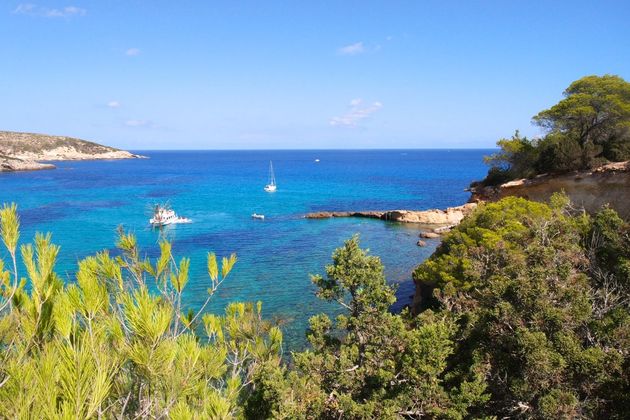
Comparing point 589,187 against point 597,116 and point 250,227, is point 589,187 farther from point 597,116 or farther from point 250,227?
point 250,227

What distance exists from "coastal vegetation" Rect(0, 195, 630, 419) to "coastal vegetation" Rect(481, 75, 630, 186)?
14.3 meters

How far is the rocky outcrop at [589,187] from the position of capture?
25.6 metres

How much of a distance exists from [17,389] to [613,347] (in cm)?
1161

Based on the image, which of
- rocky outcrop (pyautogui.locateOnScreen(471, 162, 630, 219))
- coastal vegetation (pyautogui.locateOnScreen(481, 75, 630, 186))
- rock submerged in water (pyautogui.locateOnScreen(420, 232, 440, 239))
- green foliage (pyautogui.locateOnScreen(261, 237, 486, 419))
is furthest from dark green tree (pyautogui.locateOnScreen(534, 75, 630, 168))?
green foliage (pyautogui.locateOnScreen(261, 237, 486, 419))

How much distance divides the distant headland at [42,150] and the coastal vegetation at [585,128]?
119631 millimetres

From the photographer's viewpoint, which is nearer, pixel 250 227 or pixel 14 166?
pixel 250 227

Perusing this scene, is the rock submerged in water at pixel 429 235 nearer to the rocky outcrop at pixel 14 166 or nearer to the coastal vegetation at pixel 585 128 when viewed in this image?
the coastal vegetation at pixel 585 128

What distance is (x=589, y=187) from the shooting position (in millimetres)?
27344

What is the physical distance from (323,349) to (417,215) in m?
40.4

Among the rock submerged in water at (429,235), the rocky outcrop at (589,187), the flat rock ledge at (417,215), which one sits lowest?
the rock submerged in water at (429,235)

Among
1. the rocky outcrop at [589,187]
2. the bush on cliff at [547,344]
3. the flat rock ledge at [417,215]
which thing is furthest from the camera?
the flat rock ledge at [417,215]

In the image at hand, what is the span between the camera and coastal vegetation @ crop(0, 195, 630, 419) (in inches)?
222

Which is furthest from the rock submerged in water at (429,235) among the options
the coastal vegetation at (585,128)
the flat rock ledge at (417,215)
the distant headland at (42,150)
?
the distant headland at (42,150)

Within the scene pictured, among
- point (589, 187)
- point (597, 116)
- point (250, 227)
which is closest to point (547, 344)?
point (589, 187)
